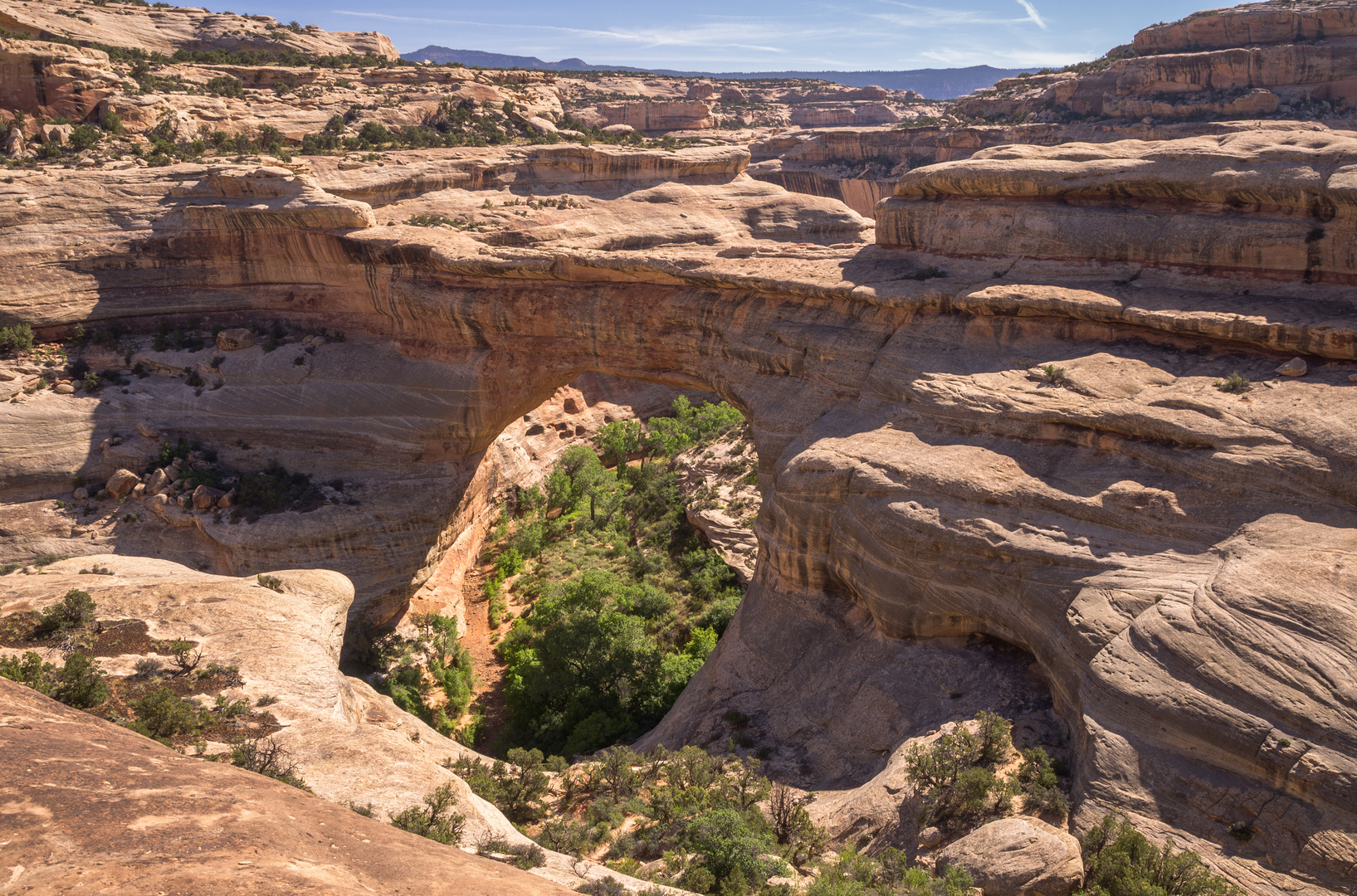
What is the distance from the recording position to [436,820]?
1227 cm

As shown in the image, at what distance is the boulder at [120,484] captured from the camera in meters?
27.1

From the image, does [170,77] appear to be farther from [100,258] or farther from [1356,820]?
[1356,820]

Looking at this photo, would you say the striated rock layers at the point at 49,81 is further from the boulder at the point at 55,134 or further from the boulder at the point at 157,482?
the boulder at the point at 157,482

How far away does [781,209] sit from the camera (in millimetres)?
42875

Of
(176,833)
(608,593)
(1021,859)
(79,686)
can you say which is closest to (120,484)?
(79,686)

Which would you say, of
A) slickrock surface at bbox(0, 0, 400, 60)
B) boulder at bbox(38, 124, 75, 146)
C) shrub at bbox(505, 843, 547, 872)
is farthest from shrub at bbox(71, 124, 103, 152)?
shrub at bbox(505, 843, 547, 872)

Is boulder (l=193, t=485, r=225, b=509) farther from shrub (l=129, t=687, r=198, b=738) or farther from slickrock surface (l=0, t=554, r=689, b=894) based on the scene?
shrub (l=129, t=687, r=198, b=738)

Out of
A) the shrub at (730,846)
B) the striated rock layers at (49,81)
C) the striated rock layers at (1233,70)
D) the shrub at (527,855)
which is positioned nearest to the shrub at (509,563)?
the shrub at (730,846)

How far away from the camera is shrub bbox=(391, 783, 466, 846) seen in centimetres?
1187

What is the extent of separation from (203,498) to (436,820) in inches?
789

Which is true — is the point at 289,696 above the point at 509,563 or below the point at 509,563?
above

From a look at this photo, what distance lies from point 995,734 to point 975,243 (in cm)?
1322

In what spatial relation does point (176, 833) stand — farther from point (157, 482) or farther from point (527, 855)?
point (157, 482)

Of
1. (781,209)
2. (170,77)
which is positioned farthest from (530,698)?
(170,77)
